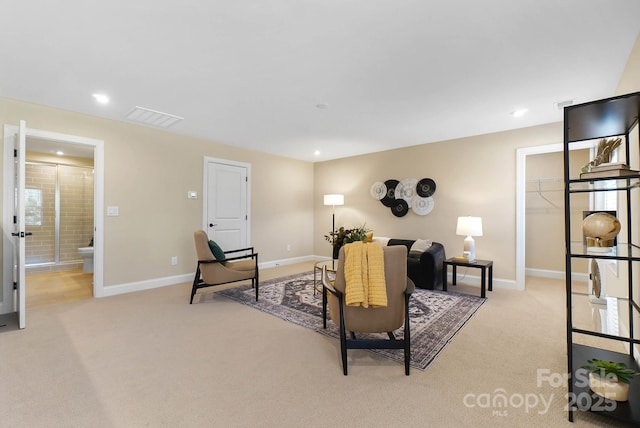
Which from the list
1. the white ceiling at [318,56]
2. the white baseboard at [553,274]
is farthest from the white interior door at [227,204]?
the white baseboard at [553,274]

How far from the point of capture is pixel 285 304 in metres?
3.53

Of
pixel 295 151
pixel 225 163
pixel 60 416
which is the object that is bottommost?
pixel 60 416

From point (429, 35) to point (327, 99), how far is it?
52.9 inches

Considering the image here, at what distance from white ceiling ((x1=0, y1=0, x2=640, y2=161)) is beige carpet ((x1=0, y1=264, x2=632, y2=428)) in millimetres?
2431

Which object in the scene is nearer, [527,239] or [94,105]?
[94,105]

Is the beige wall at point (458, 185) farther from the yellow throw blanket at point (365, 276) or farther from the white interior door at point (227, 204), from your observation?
the yellow throw blanket at point (365, 276)

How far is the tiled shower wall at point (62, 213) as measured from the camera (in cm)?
549

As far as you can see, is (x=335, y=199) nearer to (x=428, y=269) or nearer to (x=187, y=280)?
(x=428, y=269)

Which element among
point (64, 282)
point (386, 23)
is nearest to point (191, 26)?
point (386, 23)

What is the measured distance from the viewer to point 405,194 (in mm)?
5340

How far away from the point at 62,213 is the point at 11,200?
10.4 ft

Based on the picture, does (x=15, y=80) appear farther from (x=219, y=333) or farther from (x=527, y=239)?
(x=527, y=239)

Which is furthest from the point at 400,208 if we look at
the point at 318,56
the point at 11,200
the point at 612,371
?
the point at 11,200

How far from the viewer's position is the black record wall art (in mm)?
5043
